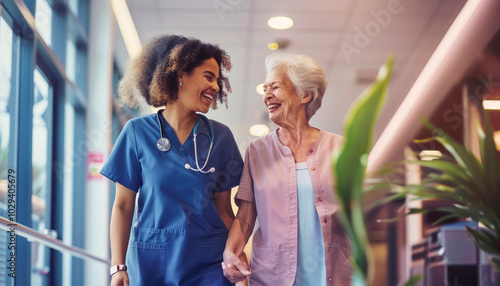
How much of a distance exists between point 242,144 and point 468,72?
6.78 metres

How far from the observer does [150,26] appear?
5617 mm

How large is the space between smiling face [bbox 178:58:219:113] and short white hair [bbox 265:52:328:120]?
0.28 meters

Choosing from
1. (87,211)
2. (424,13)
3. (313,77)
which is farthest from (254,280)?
(424,13)

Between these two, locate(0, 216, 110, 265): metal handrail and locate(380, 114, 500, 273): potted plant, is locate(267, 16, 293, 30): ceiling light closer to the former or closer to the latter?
locate(0, 216, 110, 265): metal handrail

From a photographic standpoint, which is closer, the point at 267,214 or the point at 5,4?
the point at 267,214

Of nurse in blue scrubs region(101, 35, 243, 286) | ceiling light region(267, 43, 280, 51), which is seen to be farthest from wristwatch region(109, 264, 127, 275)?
ceiling light region(267, 43, 280, 51)

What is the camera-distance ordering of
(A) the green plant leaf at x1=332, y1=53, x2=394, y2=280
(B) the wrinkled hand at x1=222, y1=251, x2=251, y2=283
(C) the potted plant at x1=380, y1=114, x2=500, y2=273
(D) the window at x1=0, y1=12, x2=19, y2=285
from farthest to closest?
(D) the window at x1=0, y1=12, x2=19, y2=285 < (B) the wrinkled hand at x1=222, y1=251, x2=251, y2=283 < (C) the potted plant at x1=380, y1=114, x2=500, y2=273 < (A) the green plant leaf at x1=332, y1=53, x2=394, y2=280

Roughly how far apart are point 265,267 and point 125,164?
64 cm

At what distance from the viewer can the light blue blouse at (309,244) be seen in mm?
1994

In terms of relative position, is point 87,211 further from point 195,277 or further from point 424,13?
point 424,13

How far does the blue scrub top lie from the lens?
196 centimetres

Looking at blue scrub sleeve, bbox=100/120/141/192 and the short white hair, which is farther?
the short white hair

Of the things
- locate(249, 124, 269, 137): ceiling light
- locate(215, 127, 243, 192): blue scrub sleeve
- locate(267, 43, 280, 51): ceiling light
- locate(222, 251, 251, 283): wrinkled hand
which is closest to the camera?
locate(222, 251, 251, 283): wrinkled hand

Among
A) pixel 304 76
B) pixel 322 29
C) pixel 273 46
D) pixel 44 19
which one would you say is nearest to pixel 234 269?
pixel 304 76
